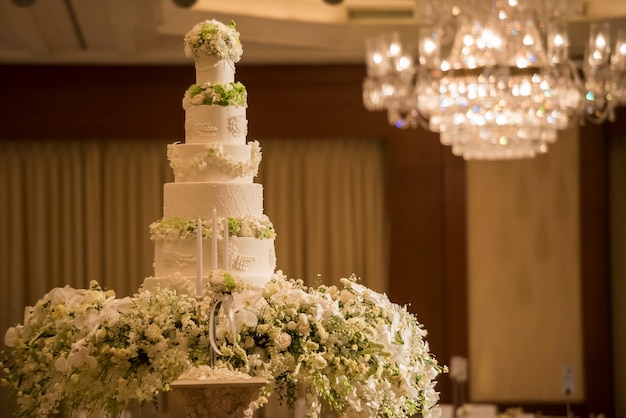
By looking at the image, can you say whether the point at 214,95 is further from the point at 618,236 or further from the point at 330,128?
the point at 618,236

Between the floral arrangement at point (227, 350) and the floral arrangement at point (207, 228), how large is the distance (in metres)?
0.37

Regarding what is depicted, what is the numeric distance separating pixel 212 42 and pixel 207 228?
32.3 inches

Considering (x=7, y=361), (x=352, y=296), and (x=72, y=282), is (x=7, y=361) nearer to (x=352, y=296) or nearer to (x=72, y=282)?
(x=352, y=296)

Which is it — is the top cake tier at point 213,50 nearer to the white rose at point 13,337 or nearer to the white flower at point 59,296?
the white flower at point 59,296

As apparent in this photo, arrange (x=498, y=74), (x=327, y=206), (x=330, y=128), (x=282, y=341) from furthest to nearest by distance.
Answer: (x=327, y=206), (x=330, y=128), (x=498, y=74), (x=282, y=341)

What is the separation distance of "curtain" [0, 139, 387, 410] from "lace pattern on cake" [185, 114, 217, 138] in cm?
628

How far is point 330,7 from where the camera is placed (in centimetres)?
1066

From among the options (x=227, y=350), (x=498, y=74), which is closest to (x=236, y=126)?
(x=227, y=350)

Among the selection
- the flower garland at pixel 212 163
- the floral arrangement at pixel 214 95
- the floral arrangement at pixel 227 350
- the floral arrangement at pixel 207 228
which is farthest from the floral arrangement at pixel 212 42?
the floral arrangement at pixel 227 350

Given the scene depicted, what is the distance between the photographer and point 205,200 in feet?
15.9

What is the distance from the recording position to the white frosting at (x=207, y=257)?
15.6ft

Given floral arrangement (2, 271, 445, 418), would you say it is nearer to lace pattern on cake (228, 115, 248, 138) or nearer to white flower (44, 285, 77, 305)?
white flower (44, 285, 77, 305)

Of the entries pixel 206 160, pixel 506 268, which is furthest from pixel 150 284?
pixel 506 268

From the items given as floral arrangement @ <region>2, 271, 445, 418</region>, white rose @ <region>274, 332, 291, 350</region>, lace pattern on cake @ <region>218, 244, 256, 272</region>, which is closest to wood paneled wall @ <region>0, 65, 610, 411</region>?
lace pattern on cake @ <region>218, 244, 256, 272</region>
